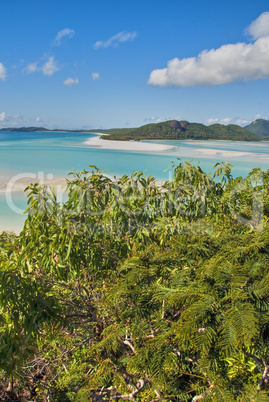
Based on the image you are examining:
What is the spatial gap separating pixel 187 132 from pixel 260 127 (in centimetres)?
5646

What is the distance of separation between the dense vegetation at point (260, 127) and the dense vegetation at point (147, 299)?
104m

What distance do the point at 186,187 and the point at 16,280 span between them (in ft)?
5.28

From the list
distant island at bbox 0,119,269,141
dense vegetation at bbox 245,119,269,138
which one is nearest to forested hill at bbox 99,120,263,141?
distant island at bbox 0,119,269,141


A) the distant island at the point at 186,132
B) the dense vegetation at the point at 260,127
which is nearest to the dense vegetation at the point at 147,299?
the distant island at the point at 186,132

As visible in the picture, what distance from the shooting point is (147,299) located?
1.41 m

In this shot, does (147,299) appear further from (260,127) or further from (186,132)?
(260,127)

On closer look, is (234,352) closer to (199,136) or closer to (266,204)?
(266,204)

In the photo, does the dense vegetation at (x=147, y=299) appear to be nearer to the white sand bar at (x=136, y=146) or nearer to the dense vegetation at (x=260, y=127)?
the white sand bar at (x=136, y=146)

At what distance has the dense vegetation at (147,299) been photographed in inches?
44.3

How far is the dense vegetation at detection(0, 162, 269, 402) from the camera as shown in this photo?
112cm

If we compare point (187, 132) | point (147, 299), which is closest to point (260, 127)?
point (187, 132)

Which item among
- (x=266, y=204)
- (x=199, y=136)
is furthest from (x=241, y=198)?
(x=199, y=136)

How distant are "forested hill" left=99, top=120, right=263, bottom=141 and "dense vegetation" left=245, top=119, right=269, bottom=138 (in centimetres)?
4094

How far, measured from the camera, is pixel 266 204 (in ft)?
14.2
